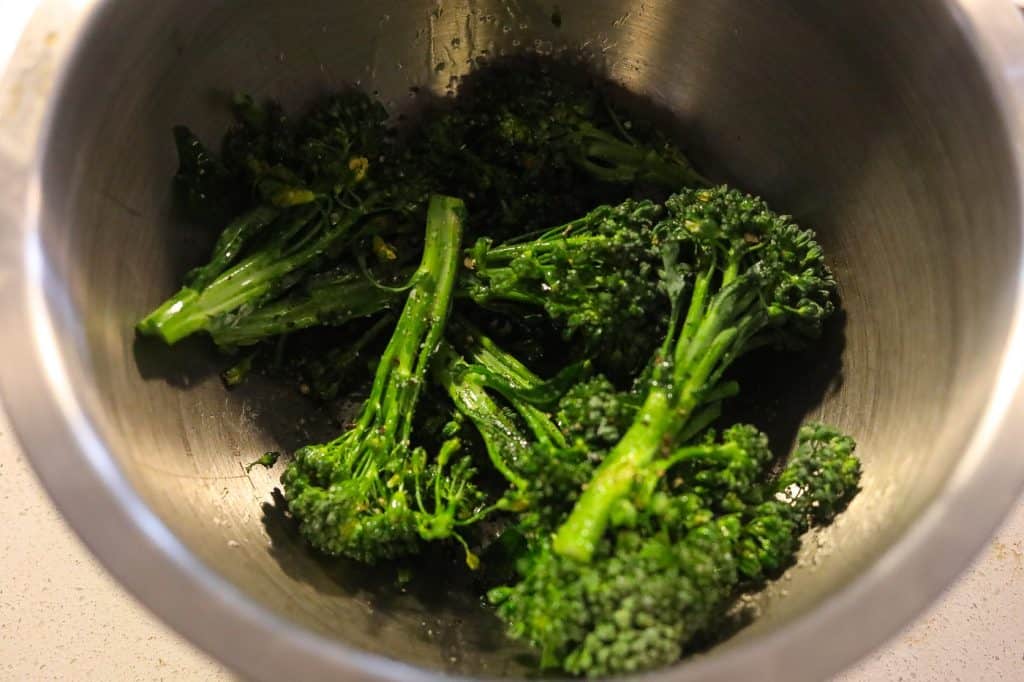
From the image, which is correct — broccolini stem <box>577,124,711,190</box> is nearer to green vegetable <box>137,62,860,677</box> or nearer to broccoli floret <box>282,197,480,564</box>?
green vegetable <box>137,62,860,677</box>

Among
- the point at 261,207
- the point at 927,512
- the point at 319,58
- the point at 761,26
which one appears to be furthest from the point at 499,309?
the point at 927,512

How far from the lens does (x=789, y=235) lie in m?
1.71

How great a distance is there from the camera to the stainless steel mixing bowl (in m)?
1.22

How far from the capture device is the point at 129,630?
1903 millimetres

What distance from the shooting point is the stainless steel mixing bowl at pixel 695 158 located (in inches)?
48.0

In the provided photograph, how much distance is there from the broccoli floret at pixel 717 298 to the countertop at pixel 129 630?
0.77 meters

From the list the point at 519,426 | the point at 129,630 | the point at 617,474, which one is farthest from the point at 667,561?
Result: the point at 129,630

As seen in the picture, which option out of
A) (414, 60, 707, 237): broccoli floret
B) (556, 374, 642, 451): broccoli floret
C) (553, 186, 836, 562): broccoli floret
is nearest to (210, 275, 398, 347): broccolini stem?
(414, 60, 707, 237): broccoli floret

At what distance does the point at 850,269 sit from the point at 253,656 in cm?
136

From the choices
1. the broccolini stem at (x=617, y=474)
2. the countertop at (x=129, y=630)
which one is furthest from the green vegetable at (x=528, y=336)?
the countertop at (x=129, y=630)

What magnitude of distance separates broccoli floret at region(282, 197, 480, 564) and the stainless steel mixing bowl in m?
0.11

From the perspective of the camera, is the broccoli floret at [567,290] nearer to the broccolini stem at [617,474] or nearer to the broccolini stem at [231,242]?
the broccolini stem at [231,242]

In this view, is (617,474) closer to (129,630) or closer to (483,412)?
(483,412)

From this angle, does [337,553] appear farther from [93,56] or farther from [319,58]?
[319,58]
